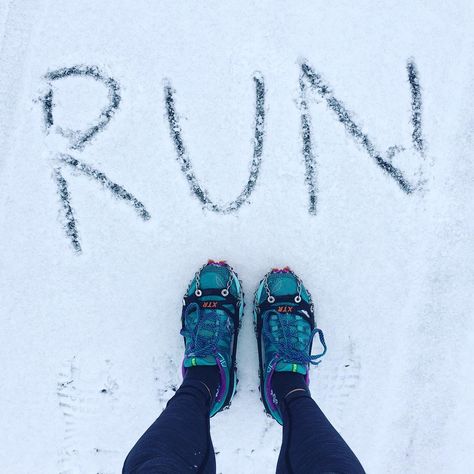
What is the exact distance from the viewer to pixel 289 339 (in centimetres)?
128

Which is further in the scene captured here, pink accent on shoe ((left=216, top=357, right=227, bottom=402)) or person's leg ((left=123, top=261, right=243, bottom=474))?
pink accent on shoe ((left=216, top=357, right=227, bottom=402))

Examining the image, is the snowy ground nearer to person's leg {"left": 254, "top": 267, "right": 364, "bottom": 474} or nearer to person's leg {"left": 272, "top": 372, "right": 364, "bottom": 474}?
person's leg {"left": 254, "top": 267, "right": 364, "bottom": 474}

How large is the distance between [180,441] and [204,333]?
14.4 inches

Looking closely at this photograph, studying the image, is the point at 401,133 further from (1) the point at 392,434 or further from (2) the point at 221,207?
(1) the point at 392,434

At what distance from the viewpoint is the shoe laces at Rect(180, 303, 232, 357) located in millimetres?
1241

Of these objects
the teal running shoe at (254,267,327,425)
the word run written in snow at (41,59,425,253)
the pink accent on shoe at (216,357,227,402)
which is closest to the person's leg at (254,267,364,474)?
the teal running shoe at (254,267,327,425)

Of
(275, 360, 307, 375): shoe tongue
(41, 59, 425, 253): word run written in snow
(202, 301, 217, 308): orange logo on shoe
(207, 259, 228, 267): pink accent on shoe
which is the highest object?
(41, 59, 425, 253): word run written in snow

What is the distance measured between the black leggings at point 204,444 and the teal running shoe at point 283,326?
137 millimetres

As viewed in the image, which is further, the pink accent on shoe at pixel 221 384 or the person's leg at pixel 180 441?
the pink accent on shoe at pixel 221 384

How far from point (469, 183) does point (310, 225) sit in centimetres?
49

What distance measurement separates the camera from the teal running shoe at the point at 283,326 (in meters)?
1.25

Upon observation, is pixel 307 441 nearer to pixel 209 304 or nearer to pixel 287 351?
pixel 287 351

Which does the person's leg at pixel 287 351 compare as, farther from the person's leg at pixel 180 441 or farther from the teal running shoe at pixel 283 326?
the person's leg at pixel 180 441

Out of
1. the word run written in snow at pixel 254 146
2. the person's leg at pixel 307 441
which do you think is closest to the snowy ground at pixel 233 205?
the word run written in snow at pixel 254 146
